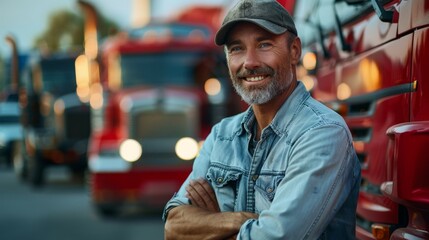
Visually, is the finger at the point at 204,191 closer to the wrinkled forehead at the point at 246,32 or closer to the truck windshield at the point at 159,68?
the wrinkled forehead at the point at 246,32

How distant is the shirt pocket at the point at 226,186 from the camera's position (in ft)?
10.7

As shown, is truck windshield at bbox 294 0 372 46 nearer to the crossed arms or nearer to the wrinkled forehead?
the wrinkled forehead

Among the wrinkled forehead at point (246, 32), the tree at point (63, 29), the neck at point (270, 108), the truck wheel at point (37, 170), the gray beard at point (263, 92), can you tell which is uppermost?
the tree at point (63, 29)

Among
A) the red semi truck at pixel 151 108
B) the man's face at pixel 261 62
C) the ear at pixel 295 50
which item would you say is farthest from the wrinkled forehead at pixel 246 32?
the red semi truck at pixel 151 108

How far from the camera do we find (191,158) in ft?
38.9

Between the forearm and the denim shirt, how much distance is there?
74 millimetres

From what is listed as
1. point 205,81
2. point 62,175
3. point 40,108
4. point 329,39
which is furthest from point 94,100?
point 62,175

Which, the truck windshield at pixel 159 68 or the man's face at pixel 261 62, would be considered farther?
the truck windshield at pixel 159 68

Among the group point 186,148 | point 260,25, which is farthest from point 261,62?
point 186,148

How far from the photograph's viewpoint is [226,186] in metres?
3.30

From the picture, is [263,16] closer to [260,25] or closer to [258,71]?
[260,25]

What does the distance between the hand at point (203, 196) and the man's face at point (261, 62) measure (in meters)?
0.39

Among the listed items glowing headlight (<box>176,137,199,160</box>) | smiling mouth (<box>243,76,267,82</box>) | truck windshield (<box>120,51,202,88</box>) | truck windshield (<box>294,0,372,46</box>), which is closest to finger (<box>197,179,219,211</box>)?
smiling mouth (<box>243,76,267,82</box>)

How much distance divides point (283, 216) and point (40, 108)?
16626 mm
